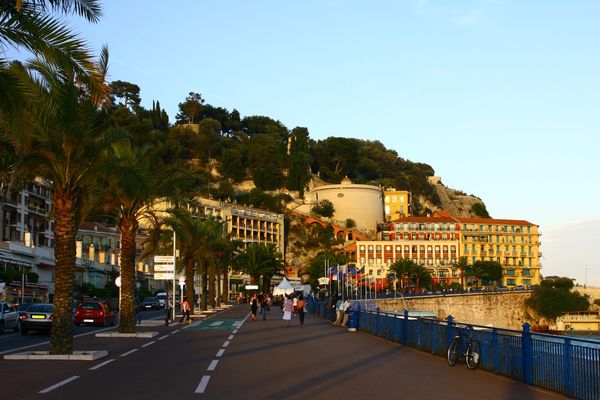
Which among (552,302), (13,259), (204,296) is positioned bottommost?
(552,302)

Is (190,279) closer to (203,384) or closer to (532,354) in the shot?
(203,384)

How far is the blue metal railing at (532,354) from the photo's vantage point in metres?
12.5

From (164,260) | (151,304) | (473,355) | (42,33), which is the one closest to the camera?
(42,33)

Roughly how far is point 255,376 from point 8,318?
2437 centimetres

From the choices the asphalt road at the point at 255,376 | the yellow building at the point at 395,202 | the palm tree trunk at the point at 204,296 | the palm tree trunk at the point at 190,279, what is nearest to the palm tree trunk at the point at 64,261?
the asphalt road at the point at 255,376

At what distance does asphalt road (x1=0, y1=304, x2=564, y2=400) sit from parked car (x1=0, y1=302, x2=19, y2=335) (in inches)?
505

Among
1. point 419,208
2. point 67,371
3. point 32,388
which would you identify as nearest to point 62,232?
point 67,371

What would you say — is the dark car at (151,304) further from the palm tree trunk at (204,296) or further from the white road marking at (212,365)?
the white road marking at (212,365)

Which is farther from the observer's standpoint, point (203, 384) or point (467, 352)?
point (467, 352)

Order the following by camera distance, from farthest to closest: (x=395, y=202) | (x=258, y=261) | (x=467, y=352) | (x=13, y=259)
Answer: (x=395, y=202) → (x=258, y=261) → (x=13, y=259) → (x=467, y=352)

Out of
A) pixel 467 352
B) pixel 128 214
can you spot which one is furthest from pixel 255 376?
pixel 128 214

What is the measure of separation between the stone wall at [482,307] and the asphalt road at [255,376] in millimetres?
85818

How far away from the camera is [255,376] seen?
15.1m

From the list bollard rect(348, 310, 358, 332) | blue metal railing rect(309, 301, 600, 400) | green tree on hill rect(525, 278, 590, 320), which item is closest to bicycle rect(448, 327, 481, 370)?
blue metal railing rect(309, 301, 600, 400)
